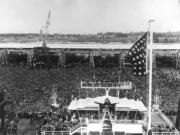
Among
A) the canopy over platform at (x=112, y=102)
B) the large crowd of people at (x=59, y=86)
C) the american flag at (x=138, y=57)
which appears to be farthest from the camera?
the large crowd of people at (x=59, y=86)

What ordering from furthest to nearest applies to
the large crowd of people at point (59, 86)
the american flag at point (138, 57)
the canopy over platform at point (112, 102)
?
the large crowd of people at point (59, 86), the canopy over platform at point (112, 102), the american flag at point (138, 57)

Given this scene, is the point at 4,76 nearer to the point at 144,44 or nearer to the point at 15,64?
the point at 15,64

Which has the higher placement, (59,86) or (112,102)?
(112,102)

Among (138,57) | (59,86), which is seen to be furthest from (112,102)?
(59,86)

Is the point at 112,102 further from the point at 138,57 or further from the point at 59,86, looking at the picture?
the point at 59,86

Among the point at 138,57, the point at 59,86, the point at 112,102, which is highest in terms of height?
the point at 138,57

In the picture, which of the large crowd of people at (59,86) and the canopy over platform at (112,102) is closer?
the canopy over platform at (112,102)

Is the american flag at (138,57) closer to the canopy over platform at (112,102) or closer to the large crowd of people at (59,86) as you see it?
the canopy over platform at (112,102)

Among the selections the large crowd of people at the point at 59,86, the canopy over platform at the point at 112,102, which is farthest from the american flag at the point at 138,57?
the large crowd of people at the point at 59,86

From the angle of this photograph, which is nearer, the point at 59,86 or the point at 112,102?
the point at 112,102

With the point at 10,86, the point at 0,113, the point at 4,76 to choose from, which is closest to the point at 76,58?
the point at 4,76

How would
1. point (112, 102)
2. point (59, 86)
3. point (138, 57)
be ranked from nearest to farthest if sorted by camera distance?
1. point (138, 57)
2. point (112, 102)
3. point (59, 86)

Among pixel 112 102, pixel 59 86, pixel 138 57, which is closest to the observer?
pixel 138 57
